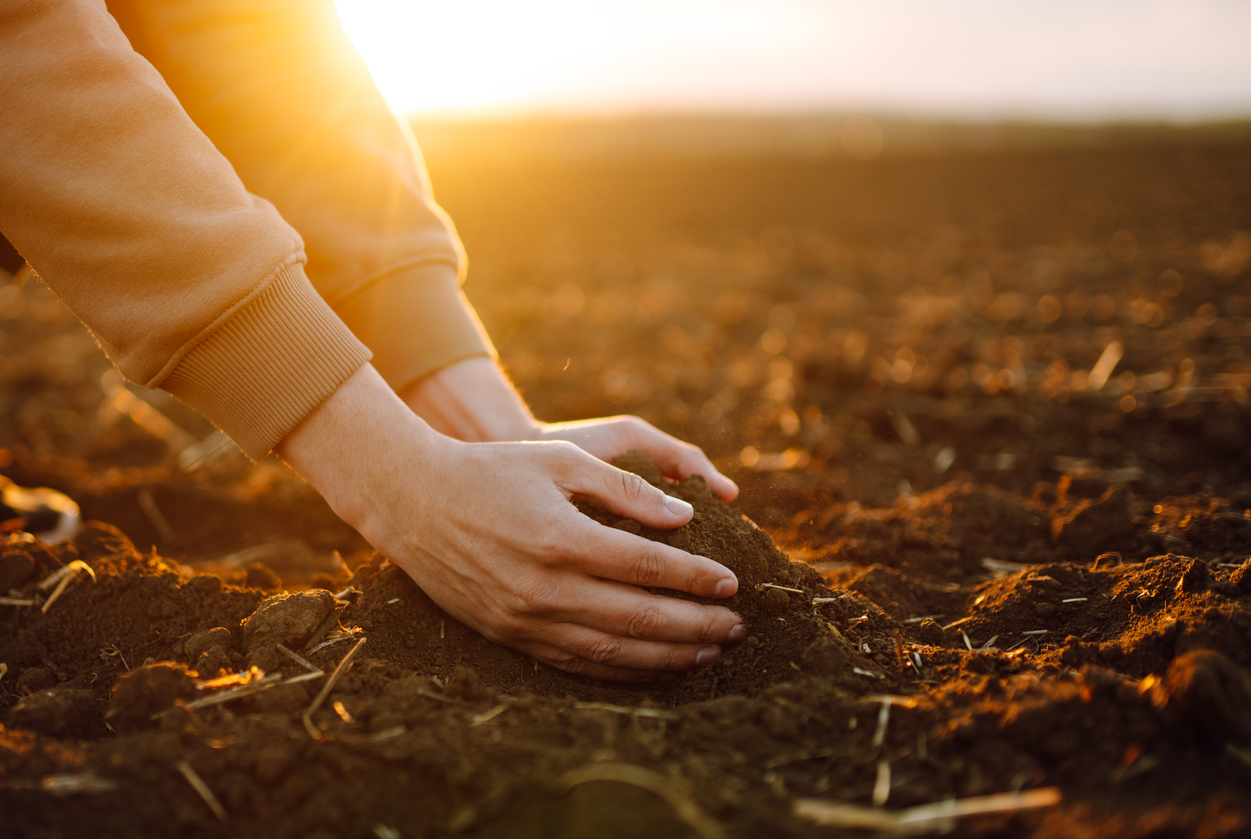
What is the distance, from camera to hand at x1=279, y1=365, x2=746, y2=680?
1567mm

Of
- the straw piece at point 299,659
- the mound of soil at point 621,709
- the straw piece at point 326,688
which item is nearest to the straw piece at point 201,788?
the mound of soil at point 621,709

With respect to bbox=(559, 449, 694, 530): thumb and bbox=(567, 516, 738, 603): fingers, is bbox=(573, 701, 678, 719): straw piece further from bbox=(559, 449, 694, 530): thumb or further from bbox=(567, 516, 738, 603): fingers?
bbox=(559, 449, 694, 530): thumb

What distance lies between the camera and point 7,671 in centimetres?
185

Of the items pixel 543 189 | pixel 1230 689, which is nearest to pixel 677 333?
pixel 1230 689

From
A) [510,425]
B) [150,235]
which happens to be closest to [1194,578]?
[510,425]

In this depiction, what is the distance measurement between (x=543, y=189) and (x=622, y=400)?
1072 cm

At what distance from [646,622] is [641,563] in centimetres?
13

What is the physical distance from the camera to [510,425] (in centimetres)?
223

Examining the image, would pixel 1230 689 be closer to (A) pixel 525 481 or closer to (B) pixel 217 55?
(A) pixel 525 481

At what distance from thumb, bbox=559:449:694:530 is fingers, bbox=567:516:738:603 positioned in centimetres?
9

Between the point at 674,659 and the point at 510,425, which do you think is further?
the point at 510,425

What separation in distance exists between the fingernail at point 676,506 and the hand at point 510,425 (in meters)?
0.35

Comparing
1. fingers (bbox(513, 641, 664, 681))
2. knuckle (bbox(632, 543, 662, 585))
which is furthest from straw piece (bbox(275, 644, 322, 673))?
knuckle (bbox(632, 543, 662, 585))

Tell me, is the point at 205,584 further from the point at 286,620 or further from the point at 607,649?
the point at 607,649
